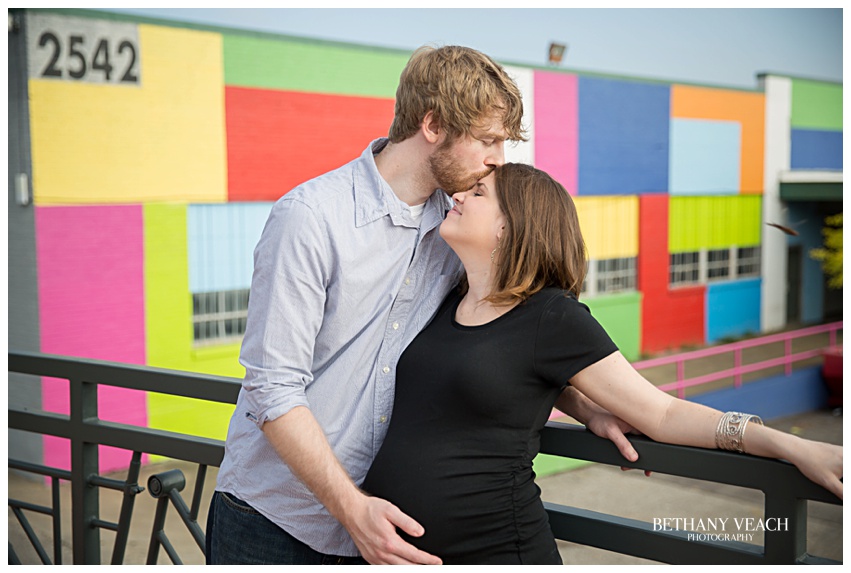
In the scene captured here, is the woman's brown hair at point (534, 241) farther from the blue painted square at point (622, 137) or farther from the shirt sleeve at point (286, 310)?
the blue painted square at point (622, 137)

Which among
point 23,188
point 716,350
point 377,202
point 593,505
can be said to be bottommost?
point 593,505

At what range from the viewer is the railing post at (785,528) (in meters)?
1.80

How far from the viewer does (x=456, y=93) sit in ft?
6.45

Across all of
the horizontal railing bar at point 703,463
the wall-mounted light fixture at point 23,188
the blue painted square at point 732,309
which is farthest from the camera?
the blue painted square at point 732,309

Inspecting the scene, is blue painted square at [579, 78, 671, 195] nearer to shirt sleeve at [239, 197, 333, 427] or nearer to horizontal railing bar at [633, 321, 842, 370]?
horizontal railing bar at [633, 321, 842, 370]

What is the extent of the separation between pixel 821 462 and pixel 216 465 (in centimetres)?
163

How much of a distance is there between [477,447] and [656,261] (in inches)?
627

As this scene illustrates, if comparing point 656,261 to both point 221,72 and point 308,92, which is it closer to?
point 308,92

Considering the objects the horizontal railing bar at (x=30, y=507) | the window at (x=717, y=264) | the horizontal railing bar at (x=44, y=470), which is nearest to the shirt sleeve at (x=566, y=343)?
the horizontal railing bar at (x=44, y=470)

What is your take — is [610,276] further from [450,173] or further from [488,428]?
[488,428]

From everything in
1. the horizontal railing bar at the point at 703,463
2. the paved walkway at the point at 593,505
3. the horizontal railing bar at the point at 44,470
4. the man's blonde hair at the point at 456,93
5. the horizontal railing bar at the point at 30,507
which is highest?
the man's blonde hair at the point at 456,93

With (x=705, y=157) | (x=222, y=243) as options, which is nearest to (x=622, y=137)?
(x=705, y=157)

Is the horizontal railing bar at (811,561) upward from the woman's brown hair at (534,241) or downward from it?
downward

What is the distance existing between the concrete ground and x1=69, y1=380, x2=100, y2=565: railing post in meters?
4.14
